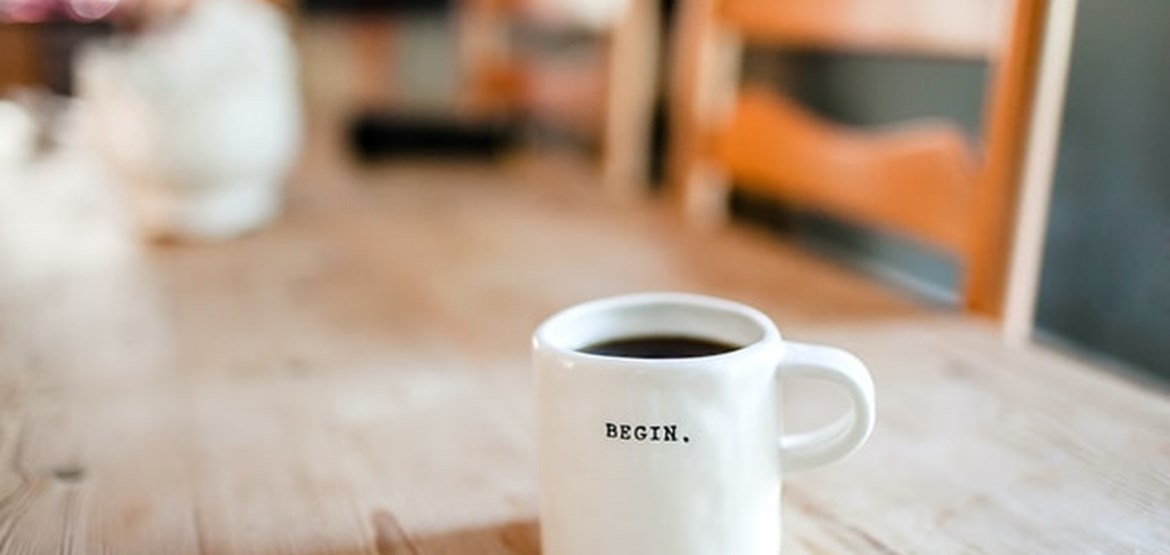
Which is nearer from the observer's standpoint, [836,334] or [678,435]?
[678,435]

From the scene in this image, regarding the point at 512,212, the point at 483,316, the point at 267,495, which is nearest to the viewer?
the point at 267,495

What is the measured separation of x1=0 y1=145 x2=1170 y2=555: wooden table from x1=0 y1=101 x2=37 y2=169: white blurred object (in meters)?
0.44

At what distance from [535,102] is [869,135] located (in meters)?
0.83

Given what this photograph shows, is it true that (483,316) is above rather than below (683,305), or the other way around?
below

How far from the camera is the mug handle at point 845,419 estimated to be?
391mm

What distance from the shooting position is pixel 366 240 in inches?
42.2

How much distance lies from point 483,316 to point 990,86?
0.41 m

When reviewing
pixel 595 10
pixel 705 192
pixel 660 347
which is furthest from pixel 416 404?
pixel 595 10

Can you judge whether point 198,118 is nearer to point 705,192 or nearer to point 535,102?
point 705,192

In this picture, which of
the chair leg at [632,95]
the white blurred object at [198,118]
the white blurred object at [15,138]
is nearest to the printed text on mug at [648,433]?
the white blurred object at [198,118]

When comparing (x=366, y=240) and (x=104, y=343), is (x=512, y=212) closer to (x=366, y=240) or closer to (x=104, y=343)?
(x=366, y=240)

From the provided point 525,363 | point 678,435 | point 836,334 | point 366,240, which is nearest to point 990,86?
point 836,334

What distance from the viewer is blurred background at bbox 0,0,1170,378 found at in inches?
26.6

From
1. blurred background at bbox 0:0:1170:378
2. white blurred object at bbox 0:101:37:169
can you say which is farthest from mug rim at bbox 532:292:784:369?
white blurred object at bbox 0:101:37:169
